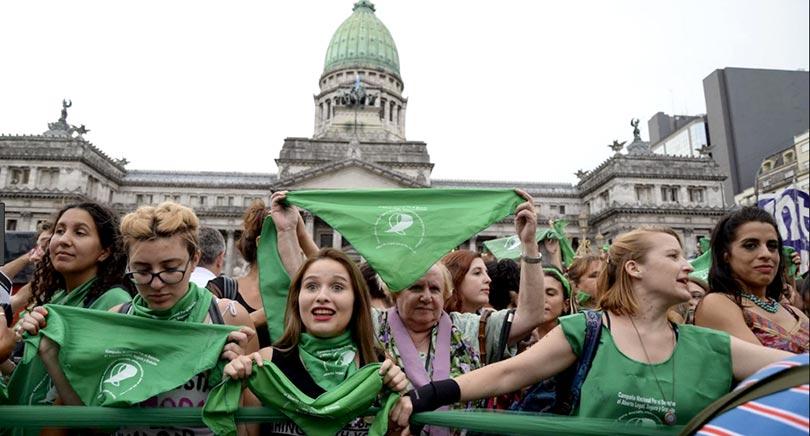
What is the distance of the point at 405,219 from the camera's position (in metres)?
4.57

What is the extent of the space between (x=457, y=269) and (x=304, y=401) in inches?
113

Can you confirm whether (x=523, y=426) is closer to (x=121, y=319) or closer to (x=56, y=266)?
(x=121, y=319)

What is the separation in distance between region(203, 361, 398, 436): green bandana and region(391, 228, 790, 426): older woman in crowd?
0.20 metres

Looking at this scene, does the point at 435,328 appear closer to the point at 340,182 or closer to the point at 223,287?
the point at 223,287

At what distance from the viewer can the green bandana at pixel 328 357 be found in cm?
340

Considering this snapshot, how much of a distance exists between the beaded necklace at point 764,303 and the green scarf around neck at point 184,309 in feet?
14.4

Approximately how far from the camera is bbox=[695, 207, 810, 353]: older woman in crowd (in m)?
4.10

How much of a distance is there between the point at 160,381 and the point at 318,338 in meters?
1.02

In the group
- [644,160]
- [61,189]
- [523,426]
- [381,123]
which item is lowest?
[523,426]

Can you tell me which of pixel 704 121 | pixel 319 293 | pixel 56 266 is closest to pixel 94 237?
pixel 56 266

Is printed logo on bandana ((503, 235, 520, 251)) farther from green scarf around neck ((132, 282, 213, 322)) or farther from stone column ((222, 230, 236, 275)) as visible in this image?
stone column ((222, 230, 236, 275))

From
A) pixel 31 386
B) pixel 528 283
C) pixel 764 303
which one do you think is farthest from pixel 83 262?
pixel 764 303

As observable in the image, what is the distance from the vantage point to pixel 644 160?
6006 cm

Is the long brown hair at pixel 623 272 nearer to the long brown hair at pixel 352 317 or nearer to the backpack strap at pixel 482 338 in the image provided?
the backpack strap at pixel 482 338
